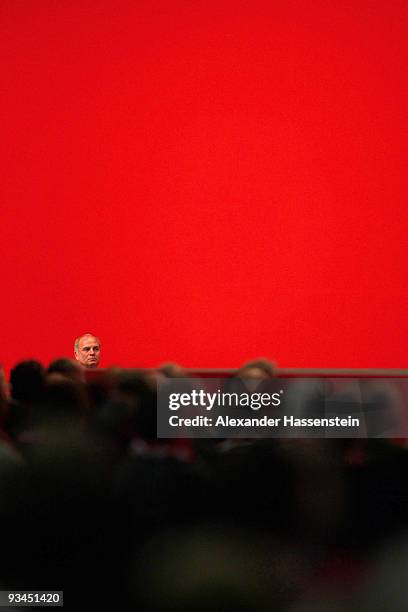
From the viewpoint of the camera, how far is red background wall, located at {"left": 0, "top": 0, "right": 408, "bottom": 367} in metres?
4.21

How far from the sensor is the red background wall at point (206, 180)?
4211 mm

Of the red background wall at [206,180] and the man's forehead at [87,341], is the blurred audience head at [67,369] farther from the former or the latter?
the red background wall at [206,180]

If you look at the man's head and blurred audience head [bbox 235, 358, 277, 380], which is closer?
blurred audience head [bbox 235, 358, 277, 380]

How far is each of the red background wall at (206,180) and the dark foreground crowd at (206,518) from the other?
11.8 feet

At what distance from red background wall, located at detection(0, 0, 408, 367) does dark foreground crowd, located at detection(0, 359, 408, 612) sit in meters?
3.59

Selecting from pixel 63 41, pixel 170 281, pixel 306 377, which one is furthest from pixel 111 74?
pixel 306 377

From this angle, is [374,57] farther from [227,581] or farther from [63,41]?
[227,581]

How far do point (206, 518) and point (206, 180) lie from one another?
3747 millimetres

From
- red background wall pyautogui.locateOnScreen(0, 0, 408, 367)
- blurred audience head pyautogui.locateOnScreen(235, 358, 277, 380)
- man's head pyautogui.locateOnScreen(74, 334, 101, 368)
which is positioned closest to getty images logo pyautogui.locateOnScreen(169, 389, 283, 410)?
blurred audience head pyautogui.locateOnScreen(235, 358, 277, 380)

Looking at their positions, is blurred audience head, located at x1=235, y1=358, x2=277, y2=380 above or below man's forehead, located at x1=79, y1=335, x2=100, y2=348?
below

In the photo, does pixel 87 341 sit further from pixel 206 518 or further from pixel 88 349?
pixel 206 518

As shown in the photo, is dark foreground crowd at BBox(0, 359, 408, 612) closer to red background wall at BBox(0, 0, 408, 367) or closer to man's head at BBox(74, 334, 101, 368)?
man's head at BBox(74, 334, 101, 368)

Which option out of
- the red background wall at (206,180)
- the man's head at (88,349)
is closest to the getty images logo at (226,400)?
the man's head at (88,349)

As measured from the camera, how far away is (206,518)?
0.62 metres
